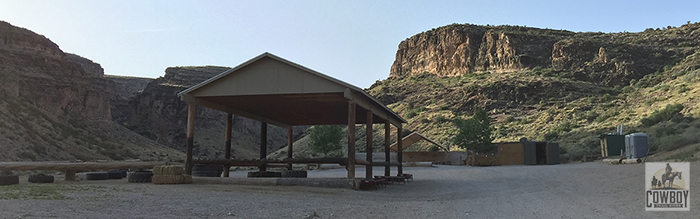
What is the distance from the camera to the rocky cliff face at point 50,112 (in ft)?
130

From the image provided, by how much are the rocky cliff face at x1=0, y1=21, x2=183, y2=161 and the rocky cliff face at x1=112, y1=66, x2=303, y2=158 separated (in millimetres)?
15284

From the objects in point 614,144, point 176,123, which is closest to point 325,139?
point 614,144

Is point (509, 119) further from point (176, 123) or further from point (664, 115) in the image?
point (176, 123)

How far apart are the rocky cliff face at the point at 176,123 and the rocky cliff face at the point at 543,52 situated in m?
36.0

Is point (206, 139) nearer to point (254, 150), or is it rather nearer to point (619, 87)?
point (254, 150)

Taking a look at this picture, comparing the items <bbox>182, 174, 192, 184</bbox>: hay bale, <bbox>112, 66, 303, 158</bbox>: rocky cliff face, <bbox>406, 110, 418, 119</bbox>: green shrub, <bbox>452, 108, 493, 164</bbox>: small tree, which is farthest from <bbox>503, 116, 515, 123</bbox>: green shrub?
<bbox>182, 174, 192, 184</bbox>: hay bale

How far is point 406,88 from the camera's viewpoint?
9194cm

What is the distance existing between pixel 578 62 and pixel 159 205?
81105mm

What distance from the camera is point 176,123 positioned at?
91.2m

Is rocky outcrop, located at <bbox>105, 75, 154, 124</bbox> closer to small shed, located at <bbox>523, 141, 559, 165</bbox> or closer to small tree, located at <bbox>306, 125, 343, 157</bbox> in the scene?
small tree, located at <bbox>306, 125, 343, 157</bbox>

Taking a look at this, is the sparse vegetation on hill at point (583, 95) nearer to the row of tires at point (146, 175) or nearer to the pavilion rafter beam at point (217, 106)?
the row of tires at point (146, 175)

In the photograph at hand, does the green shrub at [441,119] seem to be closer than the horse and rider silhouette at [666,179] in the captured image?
No

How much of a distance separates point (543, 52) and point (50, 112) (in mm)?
77382

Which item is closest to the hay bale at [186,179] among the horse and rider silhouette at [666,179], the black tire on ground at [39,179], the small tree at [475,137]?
the black tire on ground at [39,179]
